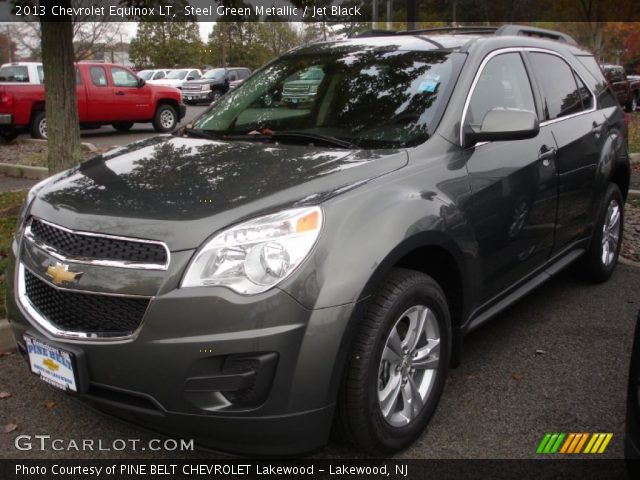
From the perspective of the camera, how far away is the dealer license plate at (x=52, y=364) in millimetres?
2449

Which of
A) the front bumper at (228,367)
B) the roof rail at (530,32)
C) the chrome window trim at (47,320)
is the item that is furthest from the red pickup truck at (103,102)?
the front bumper at (228,367)

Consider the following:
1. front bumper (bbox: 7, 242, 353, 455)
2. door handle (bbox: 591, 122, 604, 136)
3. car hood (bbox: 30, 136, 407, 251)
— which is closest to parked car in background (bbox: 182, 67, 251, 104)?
door handle (bbox: 591, 122, 604, 136)

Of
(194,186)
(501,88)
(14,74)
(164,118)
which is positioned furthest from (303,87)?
(164,118)

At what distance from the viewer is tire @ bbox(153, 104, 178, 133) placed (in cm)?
1656

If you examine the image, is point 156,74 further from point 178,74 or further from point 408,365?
point 408,365

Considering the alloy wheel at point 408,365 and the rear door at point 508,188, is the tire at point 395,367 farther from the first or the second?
the rear door at point 508,188

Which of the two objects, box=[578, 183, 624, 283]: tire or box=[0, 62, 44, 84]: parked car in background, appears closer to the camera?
box=[578, 183, 624, 283]: tire

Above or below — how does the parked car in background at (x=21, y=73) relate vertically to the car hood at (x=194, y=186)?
above

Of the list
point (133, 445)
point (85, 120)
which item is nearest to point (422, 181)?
point (133, 445)

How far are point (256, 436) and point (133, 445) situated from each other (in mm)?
827

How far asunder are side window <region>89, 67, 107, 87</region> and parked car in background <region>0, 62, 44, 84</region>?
46.2 inches

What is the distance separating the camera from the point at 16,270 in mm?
2840

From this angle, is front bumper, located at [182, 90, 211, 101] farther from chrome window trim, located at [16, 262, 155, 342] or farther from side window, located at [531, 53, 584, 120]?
chrome window trim, located at [16, 262, 155, 342]

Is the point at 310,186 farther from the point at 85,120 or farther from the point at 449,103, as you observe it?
the point at 85,120
